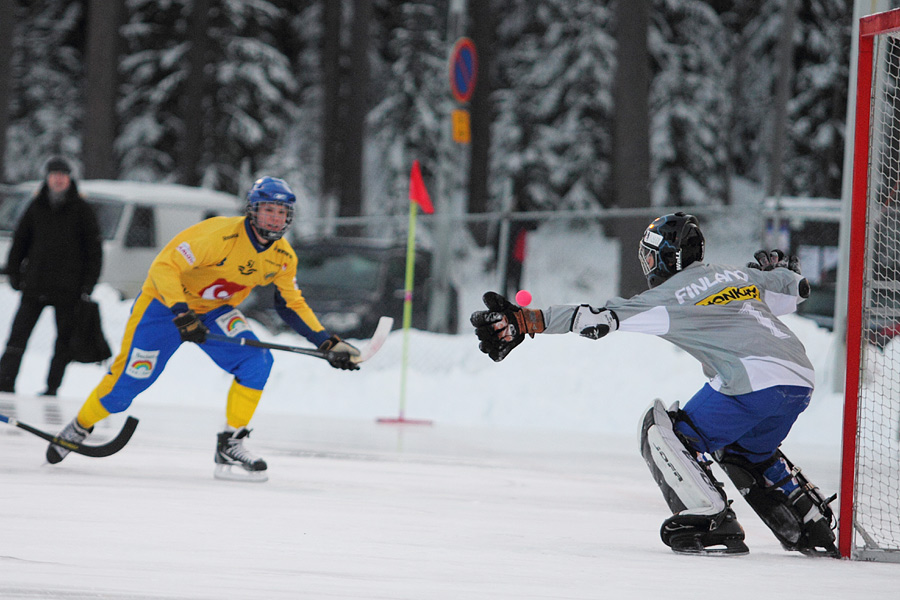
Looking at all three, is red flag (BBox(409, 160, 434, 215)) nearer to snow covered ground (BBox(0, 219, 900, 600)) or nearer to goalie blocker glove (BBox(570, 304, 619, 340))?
snow covered ground (BBox(0, 219, 900, 600))

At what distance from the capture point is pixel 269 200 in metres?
6.09

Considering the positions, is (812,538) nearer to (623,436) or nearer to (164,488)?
(164,488)

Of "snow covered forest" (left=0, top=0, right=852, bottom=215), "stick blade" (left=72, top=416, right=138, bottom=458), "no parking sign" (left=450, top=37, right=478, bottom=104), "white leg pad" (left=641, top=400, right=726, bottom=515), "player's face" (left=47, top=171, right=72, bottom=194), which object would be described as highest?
"snow covered forest" (left=0, top=0, right=852, bottom=215)

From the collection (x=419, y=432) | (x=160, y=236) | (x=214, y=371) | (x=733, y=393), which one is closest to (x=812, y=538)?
(x=733, y=393)

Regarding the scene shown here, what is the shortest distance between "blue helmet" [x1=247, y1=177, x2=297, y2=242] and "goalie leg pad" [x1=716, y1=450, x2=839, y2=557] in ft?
8.57

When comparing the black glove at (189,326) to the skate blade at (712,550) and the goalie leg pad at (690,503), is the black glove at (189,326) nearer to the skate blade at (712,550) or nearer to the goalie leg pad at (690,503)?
the goalie leg pad at (690,503)

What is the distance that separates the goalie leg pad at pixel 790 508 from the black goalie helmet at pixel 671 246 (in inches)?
31.8

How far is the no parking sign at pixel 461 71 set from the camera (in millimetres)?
11961

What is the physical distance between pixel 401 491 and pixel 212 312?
1.42 m

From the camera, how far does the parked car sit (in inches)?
501

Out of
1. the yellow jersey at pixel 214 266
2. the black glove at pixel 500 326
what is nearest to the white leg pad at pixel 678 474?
the black glove at pixel 500 326

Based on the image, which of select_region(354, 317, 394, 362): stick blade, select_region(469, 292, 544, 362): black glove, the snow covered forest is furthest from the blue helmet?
the snow covered forest

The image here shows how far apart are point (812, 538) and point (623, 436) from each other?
521 cm

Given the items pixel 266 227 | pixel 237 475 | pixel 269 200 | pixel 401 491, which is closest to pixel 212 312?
pixel 266 227
